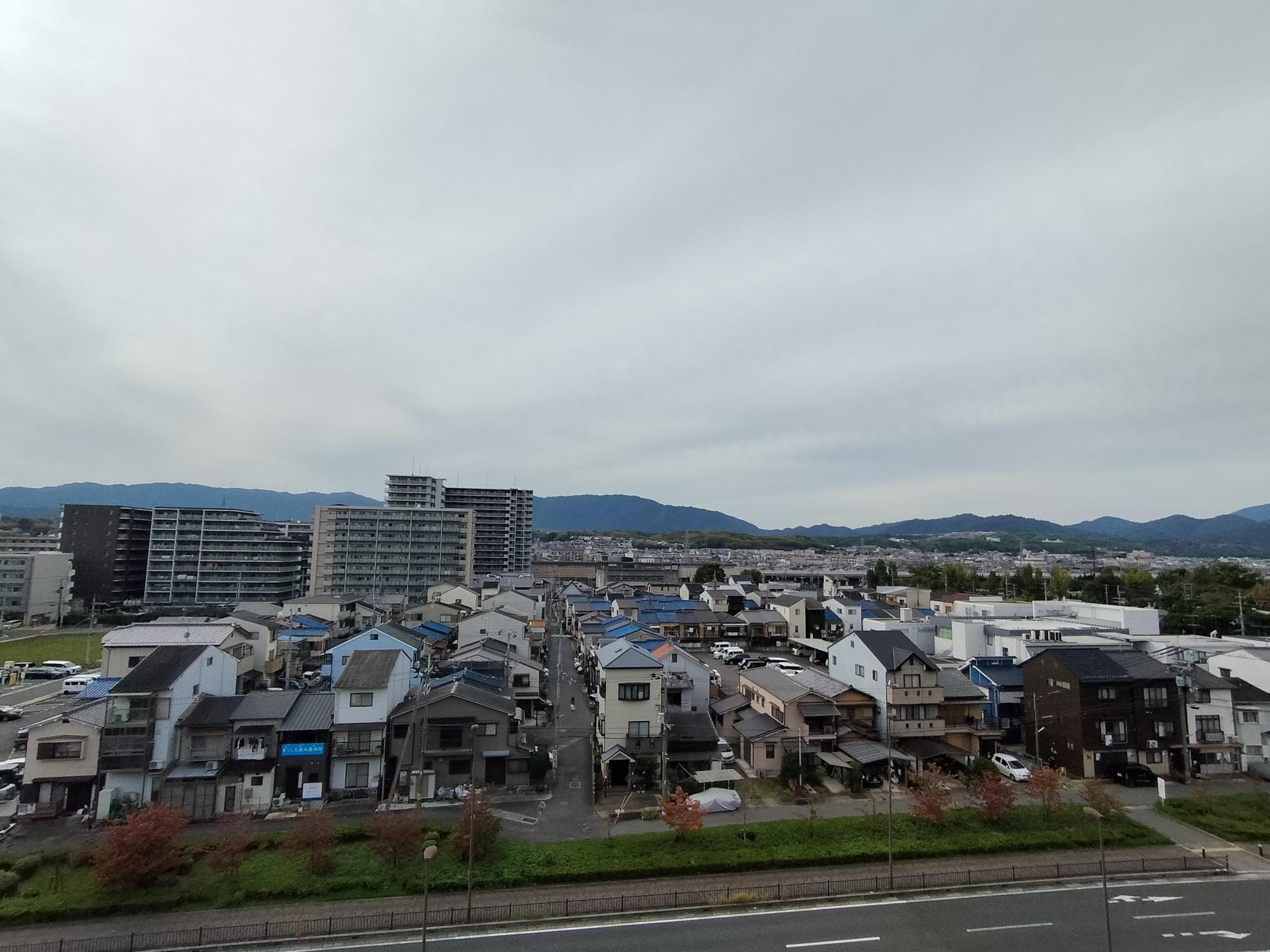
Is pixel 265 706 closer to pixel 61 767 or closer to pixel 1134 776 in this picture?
pixel 61 767

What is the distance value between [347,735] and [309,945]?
9986 mm

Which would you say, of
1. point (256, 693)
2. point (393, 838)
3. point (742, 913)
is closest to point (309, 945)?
point (393, 838)

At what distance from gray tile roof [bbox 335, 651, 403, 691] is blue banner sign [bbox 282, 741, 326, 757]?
2.17 meters

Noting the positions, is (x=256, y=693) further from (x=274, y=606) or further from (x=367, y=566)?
(x=367, y=566)

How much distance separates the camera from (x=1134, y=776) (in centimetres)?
2700

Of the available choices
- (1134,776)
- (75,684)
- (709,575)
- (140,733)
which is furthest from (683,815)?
(709,575)

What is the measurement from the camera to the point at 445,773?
82.3 ft

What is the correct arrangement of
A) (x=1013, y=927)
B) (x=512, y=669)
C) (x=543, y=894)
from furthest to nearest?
(x=512, y=669), (x=543, y=894), (x=1013, y=927)

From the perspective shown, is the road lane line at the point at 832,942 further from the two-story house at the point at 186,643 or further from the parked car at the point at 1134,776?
the two-story house at the point at 186,643

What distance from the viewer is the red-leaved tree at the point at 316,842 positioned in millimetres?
18141

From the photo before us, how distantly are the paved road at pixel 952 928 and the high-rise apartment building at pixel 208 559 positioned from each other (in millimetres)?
75228

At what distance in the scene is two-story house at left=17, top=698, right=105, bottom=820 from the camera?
22.4m

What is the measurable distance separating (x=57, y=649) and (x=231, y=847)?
47.1 meters

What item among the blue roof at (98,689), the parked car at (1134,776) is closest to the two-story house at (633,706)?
the parked car at (1134,776)
